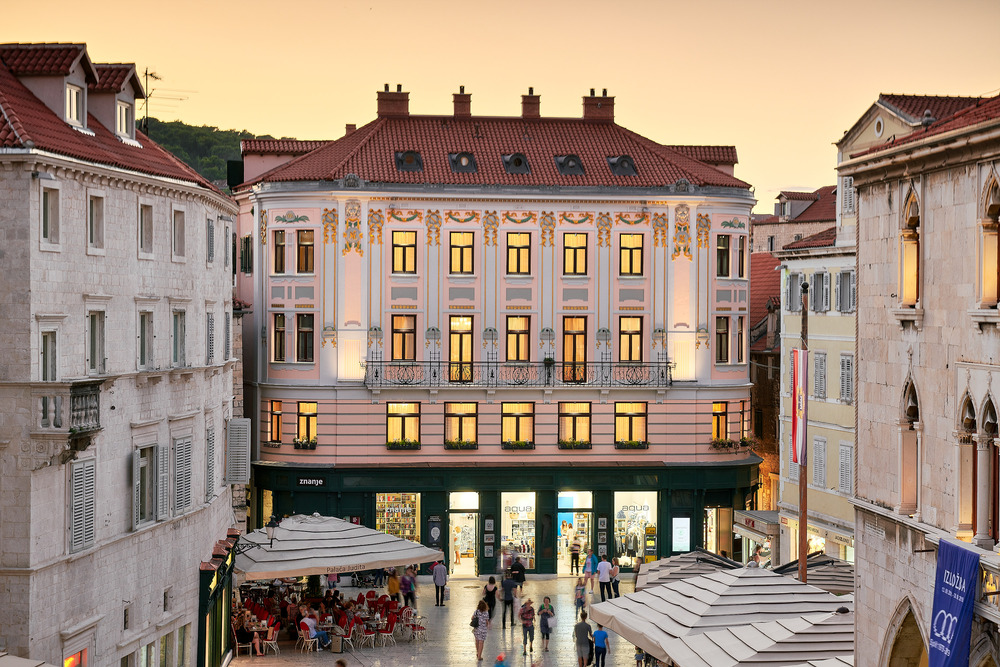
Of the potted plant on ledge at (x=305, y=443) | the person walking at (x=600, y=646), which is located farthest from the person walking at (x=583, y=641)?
the potted plant on ledge at (x=305, y=443)

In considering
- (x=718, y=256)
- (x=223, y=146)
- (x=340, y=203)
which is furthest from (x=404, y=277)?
(x=223, y=146)

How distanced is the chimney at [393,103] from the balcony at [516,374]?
10.1 metres

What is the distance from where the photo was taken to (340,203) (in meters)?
50.3

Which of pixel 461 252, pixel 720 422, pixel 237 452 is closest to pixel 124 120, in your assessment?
pixel 237 452

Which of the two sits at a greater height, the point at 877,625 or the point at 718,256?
the point at 718,256

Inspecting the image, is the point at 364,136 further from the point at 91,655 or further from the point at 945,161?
the point at 945,161

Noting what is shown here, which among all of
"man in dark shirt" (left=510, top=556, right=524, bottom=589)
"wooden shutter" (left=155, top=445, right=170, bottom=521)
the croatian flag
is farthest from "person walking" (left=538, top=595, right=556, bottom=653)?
"wooden shutter" (left=155, top=445, right=170, bottom=521)

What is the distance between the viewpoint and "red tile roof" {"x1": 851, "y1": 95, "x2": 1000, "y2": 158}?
20.3m

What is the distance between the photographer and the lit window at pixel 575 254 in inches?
2018

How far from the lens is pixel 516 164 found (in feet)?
171

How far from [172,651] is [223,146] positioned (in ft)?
209

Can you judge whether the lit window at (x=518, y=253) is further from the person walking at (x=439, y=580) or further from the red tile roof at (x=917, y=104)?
the red tile roof at (x=917, y=104)

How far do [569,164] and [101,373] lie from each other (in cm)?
2712

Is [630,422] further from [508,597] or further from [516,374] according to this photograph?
[508,597]
